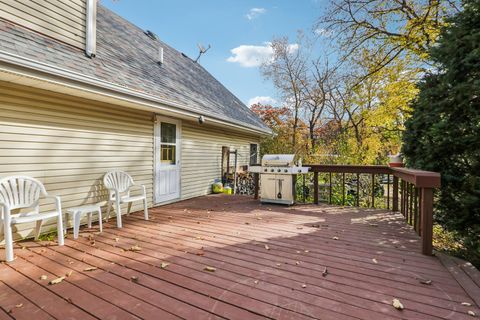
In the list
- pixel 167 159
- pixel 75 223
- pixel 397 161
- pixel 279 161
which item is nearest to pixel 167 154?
pixel 167 159

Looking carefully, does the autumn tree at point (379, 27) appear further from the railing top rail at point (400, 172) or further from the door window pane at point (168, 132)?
the door window pane at point (168, 132)

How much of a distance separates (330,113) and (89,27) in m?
14.1

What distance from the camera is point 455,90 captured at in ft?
10.1

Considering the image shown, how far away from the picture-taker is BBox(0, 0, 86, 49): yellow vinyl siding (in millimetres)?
3207

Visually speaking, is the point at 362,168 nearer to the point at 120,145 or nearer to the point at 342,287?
the point at 342,287

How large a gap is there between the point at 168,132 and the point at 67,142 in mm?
2168

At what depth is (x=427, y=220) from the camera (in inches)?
110

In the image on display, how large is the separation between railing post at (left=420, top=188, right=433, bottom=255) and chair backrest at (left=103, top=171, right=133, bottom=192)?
4.14 meters

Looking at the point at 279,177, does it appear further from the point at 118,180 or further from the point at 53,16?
the point at 53,16

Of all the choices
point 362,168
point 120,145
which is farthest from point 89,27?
point 362,168

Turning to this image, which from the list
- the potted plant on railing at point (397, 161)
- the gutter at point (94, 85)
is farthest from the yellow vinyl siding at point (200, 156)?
the potted plant on railing at point (397, 161)

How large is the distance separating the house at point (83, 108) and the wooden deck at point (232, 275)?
104 centimetres

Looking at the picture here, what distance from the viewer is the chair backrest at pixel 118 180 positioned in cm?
415

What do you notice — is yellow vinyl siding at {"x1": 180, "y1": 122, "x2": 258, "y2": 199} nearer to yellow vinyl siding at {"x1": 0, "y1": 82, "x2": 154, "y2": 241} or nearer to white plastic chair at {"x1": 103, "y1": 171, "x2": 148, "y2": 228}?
yellow vinyl siding at {"x1": 0, "y1": 82, "x2": 154, "y2": 241}
